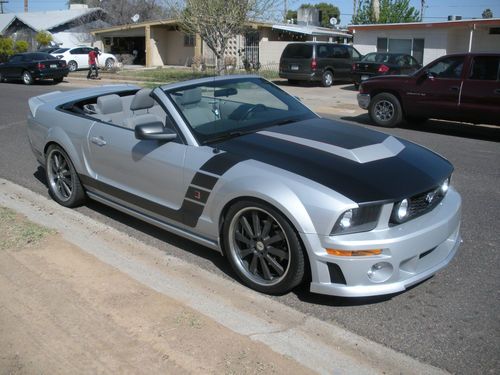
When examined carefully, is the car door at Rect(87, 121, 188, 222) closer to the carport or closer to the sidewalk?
the sidewalk

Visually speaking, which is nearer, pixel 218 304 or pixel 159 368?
pixel 159 368

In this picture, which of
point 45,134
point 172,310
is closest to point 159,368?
point 172,310

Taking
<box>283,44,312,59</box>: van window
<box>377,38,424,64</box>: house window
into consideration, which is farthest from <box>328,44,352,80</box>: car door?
<box>377,38,424,64</box>: house window

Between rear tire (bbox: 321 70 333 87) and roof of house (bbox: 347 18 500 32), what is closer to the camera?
rear tire (bbox: 321 70 333 87)

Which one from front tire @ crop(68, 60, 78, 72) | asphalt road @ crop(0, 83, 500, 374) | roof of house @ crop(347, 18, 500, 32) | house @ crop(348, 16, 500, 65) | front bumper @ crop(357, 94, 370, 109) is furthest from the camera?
front tire @ crop(68, 60, 78, 72)

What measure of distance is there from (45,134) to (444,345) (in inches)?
178

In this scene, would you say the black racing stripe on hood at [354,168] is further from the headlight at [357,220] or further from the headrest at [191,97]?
the headrest at [191,97]

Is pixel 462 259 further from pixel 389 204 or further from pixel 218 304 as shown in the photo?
pixel 218 304

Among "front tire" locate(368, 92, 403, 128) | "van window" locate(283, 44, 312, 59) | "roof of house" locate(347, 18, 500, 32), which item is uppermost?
"roof of house" locate(347, 18, 500, 32)

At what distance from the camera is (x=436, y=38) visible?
2745cm

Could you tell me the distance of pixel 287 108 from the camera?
5.10 meters

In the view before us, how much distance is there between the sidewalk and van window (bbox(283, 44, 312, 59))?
1909cm

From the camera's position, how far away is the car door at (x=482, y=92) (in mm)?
10188

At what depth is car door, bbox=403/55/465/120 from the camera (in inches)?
422
